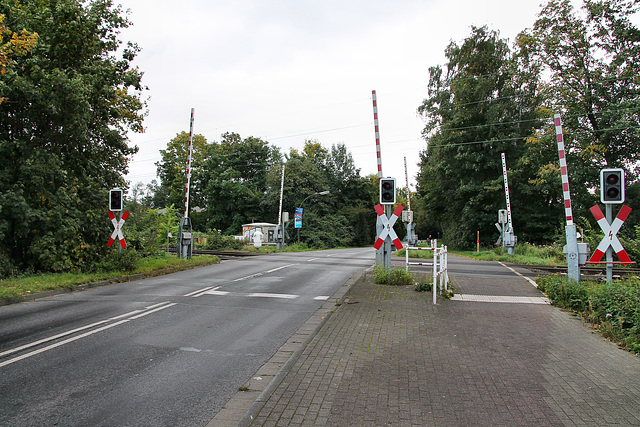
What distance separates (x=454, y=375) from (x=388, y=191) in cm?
714

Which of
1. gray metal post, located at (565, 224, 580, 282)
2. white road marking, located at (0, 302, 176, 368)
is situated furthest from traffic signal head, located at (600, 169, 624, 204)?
white road marking, located at (0, 302, 176, 368)

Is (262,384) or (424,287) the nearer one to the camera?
(262,384)

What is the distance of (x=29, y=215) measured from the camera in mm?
12156

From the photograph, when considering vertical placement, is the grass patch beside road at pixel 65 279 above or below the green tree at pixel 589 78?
below

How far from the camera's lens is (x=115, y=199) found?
46.5 ft

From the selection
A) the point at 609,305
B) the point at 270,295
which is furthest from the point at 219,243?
the point at 609,305

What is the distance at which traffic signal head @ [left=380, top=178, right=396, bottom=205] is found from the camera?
11359 mm

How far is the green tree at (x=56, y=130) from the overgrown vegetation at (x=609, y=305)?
516 inches

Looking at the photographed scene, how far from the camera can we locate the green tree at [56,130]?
12.3 m

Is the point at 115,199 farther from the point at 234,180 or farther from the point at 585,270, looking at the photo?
the point at 234,180

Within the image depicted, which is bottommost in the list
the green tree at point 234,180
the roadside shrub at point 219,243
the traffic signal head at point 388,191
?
the roadside shrub at point 219,243

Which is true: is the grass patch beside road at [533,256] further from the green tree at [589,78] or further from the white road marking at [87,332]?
the white road marking at [87,332]

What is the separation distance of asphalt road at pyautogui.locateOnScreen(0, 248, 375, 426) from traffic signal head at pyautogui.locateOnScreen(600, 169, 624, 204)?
625 cm

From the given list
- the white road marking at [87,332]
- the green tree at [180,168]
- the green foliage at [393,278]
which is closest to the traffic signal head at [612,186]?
the green foliage at [393,278]
